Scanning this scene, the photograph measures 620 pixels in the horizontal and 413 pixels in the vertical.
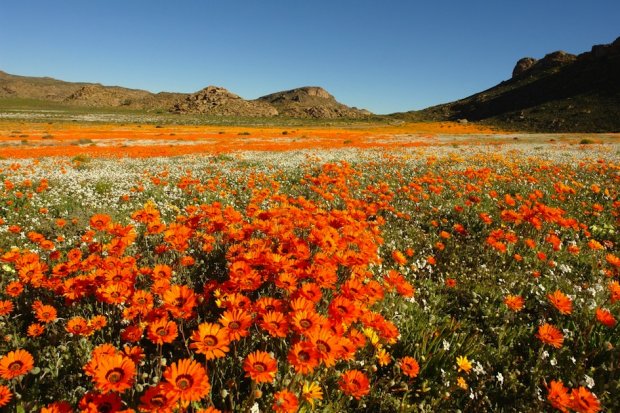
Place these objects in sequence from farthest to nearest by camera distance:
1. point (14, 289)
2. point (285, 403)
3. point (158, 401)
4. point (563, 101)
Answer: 1. point (563, 101)
2. point (14, 289)
3. point (285, 403)
4. point (158, 401)

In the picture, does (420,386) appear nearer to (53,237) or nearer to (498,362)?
(498,362)

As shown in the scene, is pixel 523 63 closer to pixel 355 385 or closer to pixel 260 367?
pixel 355 385

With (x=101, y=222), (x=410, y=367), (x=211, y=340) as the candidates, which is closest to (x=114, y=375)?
(x=211, y=340)

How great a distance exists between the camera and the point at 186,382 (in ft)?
6.62

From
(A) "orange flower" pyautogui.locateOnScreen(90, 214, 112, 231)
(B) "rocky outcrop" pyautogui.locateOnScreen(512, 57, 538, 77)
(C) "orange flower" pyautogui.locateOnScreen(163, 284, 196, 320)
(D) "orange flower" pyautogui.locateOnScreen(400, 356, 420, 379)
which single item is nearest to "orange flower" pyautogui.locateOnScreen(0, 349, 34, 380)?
(C) "orange flower" pyautogui.locateOnScreen(163, 284, 196, 320)

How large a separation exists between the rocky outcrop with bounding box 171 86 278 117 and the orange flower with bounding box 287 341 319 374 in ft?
526

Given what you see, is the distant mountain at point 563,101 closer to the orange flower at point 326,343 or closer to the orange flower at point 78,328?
the orange flower at point 326,343

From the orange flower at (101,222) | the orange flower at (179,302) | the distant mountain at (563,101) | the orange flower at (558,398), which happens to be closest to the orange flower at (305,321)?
the orange flower at (179,302)

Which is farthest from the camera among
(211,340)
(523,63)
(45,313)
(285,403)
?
(523,63)

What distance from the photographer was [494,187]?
1149 cm

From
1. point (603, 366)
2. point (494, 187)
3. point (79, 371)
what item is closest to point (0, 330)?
point (79, 371)

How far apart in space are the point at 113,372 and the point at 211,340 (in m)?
0.60

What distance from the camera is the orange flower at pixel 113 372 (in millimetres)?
2012

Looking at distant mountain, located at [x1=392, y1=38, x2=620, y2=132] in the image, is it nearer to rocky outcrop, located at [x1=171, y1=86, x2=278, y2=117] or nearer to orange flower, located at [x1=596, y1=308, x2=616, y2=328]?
rocky outcrop, located at [x1=171, y1=86, x2=278, y2=117]
